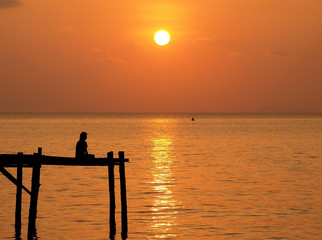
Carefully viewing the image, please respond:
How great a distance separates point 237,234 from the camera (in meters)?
24.9

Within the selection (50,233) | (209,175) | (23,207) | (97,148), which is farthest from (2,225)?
(97,148)

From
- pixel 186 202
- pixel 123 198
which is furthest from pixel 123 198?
pixel 186 202

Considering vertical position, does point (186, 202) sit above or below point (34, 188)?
below

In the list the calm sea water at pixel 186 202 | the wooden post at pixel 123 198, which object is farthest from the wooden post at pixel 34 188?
the wooden post at pixel 123 198

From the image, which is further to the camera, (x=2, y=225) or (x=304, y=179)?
(x=304, y=179)

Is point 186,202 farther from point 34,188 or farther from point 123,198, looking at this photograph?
point 34,188

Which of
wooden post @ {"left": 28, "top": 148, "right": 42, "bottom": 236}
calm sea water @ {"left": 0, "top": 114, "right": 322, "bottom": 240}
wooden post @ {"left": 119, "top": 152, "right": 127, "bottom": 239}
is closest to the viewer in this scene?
wooden post @ {"left": 28, "top": 148, "right": 42, "bottom": 236}

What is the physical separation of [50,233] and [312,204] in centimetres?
1451

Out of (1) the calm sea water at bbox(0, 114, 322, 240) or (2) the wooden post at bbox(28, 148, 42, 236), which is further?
(1) the calm sea water at bbox(0, 114, 322, 240)

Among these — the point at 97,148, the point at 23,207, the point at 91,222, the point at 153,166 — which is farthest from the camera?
the point at 97,148

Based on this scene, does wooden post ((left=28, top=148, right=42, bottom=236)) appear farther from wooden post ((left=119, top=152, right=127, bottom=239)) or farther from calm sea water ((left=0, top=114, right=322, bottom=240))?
wooden post ((left=119, top=152, right=127, bottom=239))

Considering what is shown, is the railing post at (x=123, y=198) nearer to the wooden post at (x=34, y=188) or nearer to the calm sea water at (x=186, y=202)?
the calm sea water at (x=186, y=202)

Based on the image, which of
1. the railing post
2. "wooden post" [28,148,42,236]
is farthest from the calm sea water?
"wooden post" [28,148,42,236]

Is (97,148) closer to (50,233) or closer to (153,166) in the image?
(153,166)
